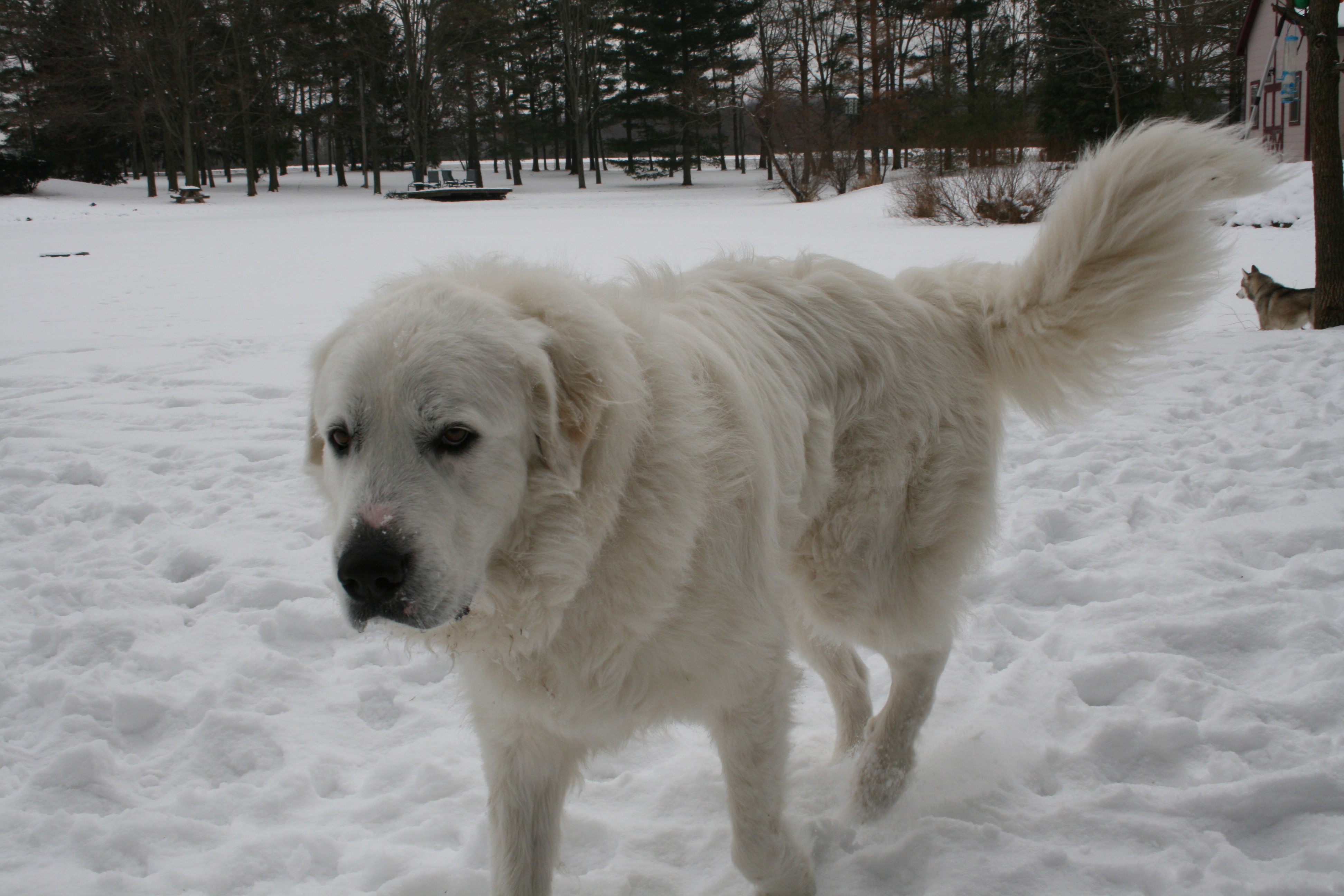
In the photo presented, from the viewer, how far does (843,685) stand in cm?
308

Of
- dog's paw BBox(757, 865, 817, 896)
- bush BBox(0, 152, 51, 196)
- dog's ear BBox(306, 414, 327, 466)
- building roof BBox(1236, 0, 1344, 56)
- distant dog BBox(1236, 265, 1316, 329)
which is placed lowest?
dog's paw BBox(757, 865, 817, 896)

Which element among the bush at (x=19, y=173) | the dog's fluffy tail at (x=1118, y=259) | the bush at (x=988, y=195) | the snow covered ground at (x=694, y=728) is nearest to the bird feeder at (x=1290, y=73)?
the bush at (x=988, y=195)

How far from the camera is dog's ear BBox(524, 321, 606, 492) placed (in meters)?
2.01

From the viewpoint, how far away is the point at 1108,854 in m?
2.40

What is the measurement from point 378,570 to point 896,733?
182 cm

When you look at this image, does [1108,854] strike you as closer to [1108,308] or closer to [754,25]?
[1108,308]

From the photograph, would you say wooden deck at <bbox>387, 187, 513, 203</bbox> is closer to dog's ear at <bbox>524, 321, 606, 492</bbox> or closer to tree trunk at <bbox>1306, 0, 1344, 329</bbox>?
tree trunk at <bbox>1306, 0, 1344, 329</bbox>

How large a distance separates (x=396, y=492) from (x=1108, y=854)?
7.05 ft

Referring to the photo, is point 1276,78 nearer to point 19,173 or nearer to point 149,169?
point 149,169

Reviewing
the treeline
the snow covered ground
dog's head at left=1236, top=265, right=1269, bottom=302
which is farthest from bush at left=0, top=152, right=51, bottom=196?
dog's head at left=1236, top=265, right=1269, bottom=302

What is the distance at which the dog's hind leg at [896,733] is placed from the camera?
2732mm

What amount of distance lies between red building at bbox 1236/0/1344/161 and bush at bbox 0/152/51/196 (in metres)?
41.8

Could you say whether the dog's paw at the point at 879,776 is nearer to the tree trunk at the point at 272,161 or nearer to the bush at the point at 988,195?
the bush at the point at 988,195

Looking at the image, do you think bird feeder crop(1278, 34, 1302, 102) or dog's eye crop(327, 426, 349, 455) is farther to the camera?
bird feeder crop(1278, 34, 1302, 102)
